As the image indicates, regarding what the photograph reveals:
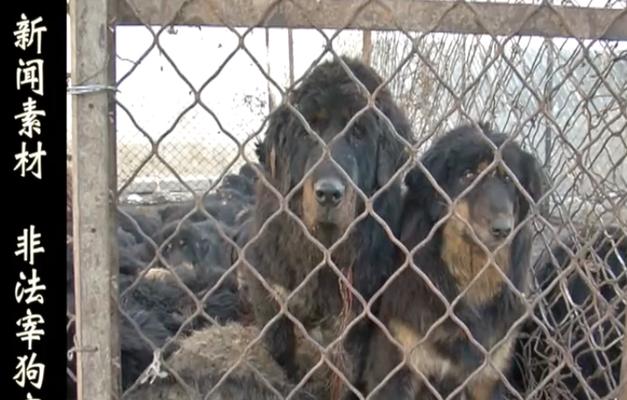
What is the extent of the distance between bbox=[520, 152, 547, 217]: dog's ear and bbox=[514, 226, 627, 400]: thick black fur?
0.78ft

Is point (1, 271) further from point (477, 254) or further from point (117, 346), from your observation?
point (477, 254)

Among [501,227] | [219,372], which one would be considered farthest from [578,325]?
[219,372]

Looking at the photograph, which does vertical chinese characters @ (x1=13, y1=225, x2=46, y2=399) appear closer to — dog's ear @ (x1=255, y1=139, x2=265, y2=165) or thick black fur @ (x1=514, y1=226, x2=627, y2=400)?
dog's ear @ (x1=255, y1=139, x2=265, y2=165)

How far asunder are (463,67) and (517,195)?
1031 millimetres

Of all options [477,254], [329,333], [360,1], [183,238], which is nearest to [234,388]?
[329,333]

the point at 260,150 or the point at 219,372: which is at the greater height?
the point at 260,150

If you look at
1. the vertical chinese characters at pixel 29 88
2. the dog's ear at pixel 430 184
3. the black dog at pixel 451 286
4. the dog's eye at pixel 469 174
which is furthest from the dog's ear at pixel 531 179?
the vertical chinese characters at pixel 29 88

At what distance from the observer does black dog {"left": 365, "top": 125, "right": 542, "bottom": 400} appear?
2.98 m

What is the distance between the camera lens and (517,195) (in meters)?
3.01

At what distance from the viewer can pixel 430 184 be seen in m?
3.02

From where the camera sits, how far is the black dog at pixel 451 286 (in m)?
2.98

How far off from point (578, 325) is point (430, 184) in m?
0.87

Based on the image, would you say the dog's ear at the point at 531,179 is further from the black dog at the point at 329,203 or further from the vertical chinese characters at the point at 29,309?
the vertical chinese characters at the point at 29,309

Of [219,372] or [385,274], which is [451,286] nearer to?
[385,274]
